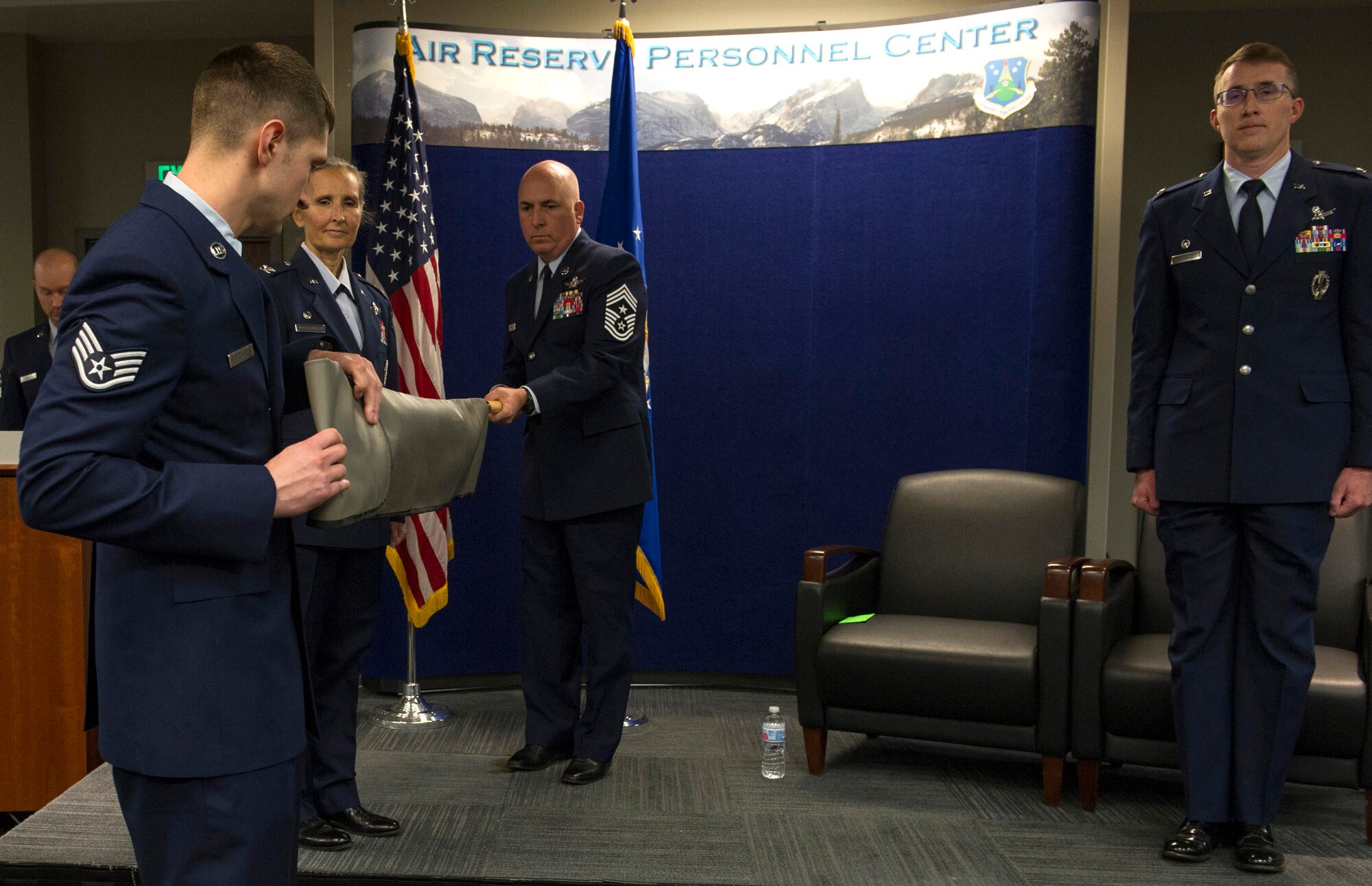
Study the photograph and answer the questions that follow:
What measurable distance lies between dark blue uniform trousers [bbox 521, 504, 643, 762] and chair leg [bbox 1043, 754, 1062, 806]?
121 centimetres

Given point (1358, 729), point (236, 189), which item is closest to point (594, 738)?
point (1358, 729)

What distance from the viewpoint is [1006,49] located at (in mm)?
4145

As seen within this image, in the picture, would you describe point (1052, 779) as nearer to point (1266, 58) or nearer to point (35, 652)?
point (1266, 58)

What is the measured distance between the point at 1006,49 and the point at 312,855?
354 centimetres

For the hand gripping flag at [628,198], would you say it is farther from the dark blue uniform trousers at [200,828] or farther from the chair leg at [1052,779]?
the dark blue uniform trousers at [200,828]

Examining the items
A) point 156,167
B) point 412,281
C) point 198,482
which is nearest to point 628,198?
point 412,281

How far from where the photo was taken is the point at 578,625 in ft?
11.2

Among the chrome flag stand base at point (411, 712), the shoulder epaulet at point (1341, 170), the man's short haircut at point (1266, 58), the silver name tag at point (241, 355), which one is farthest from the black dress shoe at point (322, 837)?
the shoulder epaulet at point (1341, 170)

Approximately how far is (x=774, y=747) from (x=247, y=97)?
8.43 ft

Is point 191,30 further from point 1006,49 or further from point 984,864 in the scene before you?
point 984,864

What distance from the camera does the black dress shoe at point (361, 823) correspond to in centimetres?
280

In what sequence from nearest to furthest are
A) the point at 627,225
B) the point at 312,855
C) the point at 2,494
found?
the point at 312,855, the point at 2,494, the point at 627,225

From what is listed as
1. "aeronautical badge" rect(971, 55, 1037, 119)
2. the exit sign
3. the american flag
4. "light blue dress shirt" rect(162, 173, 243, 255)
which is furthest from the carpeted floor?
the exit sign

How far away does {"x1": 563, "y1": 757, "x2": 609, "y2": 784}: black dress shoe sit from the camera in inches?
127
